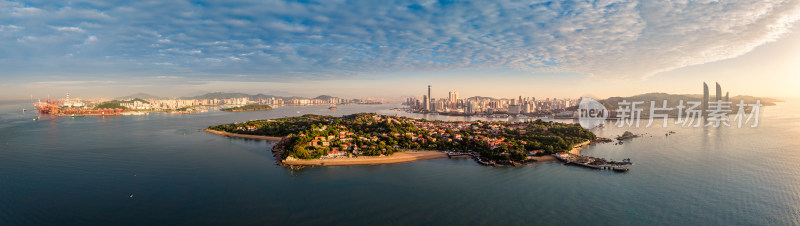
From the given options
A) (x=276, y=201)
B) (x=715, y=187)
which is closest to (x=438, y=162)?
(x=276, y=201)

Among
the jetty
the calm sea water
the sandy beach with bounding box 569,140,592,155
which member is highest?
the sandy beach with bounding box 569,140,592,155

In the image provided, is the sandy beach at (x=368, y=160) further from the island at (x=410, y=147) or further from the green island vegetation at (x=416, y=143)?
the green island vegetation at (x=416, y=143)

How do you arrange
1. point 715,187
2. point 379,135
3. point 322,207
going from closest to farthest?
point 322,207 < point 715,187 < point 379,135

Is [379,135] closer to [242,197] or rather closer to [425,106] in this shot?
[242,197]

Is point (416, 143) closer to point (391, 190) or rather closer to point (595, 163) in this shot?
point (391, 190)

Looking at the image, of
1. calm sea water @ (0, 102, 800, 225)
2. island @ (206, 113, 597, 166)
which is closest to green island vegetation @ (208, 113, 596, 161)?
island @ (206, 113, 597, 166)

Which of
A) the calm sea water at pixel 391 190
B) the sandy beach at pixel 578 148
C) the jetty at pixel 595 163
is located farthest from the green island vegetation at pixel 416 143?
the calm sea water at pixel 391 190

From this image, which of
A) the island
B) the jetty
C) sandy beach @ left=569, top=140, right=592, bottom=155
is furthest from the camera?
sandy beach @ left=569, top=140, right=592, bottom=155

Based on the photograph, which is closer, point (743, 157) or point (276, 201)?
point (276, 201)

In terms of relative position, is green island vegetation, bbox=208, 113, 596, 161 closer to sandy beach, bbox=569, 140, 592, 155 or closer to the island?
the island
